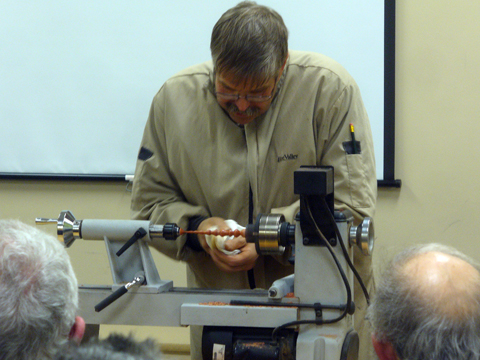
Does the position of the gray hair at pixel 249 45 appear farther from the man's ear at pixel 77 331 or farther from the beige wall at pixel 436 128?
the beige wall at pixel 436 128

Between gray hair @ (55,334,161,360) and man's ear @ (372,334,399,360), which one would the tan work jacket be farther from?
gray hair @ (55,334,161,360)

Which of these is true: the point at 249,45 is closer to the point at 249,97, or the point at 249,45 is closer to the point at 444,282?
the point at 249,97

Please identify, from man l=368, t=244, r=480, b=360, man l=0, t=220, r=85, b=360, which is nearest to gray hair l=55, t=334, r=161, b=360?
man l=0, t=220, r=85, b=360

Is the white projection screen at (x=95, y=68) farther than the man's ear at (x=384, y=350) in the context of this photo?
Yes

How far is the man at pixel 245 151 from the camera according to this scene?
1.51 m

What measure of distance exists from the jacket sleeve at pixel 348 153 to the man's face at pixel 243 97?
0.20 m

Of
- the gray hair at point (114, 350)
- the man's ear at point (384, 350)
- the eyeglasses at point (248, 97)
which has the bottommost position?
the man's ear at point (384, 350)

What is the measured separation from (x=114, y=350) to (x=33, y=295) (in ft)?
0.50

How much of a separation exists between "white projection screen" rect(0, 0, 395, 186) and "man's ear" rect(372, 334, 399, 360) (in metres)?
1.72

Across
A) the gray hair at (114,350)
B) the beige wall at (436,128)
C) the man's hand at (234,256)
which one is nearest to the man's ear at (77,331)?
the gray hair at (114,350)

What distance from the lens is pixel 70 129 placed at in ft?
9.13

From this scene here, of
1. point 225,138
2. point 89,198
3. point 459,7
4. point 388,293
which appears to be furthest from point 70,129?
point 388,293

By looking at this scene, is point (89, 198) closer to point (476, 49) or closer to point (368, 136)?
point (368, 136)

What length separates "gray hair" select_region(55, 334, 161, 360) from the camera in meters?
0.66
